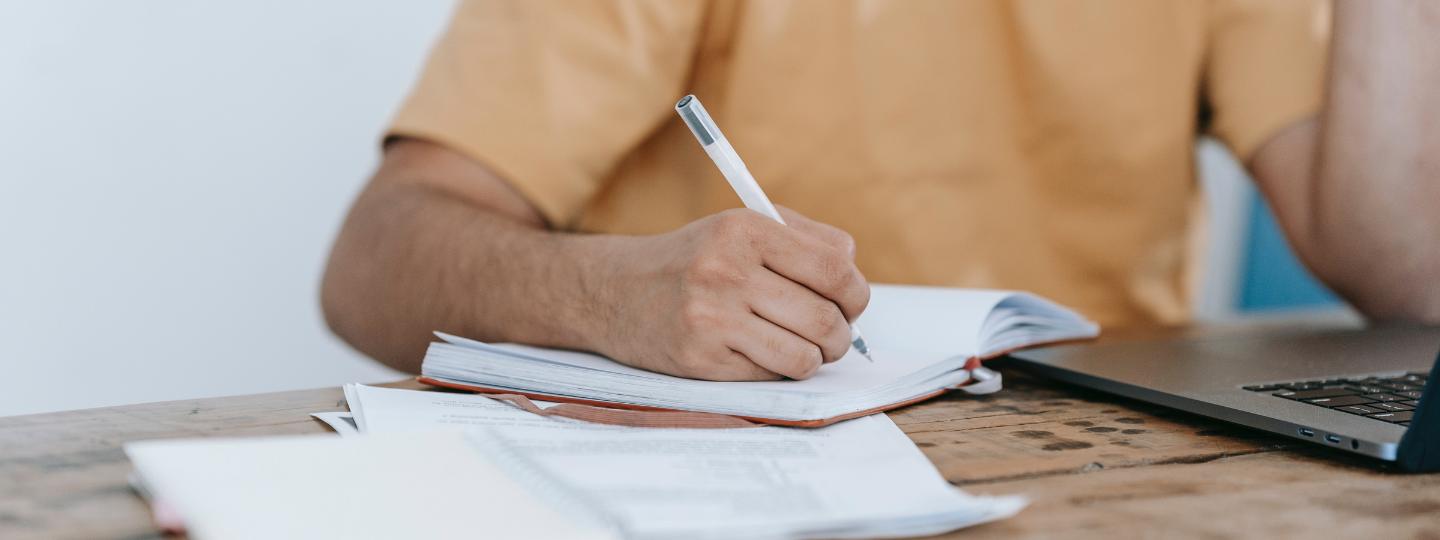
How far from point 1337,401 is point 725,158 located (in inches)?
14.8

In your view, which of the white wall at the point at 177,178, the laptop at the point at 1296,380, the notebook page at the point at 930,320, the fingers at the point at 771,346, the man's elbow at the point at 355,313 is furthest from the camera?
the white wall at the point at 177,178

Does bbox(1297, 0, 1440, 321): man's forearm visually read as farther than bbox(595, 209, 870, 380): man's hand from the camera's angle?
Yes

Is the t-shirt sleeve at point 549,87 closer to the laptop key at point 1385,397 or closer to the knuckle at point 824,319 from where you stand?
the knuckle at point 824,319

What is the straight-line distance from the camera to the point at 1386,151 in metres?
1.12

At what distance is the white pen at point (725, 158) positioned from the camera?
63cm

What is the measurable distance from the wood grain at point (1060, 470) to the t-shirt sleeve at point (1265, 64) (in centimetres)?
67

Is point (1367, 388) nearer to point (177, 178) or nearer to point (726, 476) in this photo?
point (726, 476)

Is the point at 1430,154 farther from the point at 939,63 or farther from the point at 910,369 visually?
the point at 910,369

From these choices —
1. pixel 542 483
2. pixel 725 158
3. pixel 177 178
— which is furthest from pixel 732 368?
pixel 177 178

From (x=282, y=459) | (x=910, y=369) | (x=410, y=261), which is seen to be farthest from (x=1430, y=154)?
(x=282, y=459)

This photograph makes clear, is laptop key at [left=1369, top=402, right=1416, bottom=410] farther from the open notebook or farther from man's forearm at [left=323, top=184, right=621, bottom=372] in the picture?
man's forearm at [left=323, top=184, right=621, bottom=372]

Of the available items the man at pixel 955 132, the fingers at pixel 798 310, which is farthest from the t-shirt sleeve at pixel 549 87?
the fingers at pixel 798 310

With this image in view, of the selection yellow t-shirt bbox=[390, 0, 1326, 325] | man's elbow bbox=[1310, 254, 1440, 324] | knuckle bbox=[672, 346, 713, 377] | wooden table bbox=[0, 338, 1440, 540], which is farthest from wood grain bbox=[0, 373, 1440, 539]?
man's elbow bbox=[1310, 254, 1440, 324]

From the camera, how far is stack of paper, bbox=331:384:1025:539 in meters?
0.39
